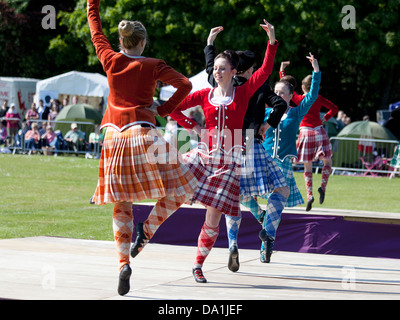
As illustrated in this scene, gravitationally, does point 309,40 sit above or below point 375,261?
above

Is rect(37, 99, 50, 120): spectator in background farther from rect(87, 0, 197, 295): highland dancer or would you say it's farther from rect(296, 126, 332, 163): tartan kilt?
rect(87, 0, 197, 295): highland dancer

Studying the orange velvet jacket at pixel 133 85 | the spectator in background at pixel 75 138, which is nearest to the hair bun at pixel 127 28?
the orange velvet jacket at pixel 133 85

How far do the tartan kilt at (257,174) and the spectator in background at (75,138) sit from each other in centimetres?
1853

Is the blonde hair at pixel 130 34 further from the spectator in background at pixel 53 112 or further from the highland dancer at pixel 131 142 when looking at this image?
the spectator in background at pixel 53 112

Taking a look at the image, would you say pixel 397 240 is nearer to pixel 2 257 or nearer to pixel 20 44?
pixel 2 257

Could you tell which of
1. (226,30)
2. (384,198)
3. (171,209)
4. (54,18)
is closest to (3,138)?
(226,30)

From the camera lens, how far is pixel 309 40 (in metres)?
31.4

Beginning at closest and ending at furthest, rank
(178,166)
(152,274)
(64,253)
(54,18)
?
(178,166) < (152,274) < (64,253) < (54,18)

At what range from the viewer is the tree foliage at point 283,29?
29219 mm

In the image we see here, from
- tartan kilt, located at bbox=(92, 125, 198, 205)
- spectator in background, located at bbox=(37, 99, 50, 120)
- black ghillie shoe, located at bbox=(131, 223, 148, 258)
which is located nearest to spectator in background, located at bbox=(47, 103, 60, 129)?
spectator in background, located at bbox=(37, 99, 50, 120)

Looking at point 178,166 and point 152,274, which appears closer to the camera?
point 178,166

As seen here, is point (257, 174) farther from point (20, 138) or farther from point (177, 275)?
point (20, 138)

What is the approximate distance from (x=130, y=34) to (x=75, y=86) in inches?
995

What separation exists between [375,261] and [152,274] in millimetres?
2603
